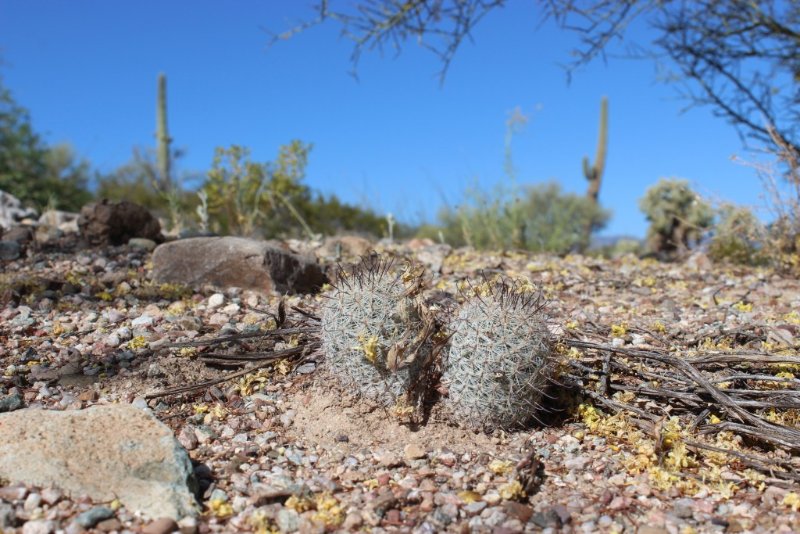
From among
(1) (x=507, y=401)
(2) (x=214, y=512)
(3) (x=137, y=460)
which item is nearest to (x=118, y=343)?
(3) (x=137, y=460)

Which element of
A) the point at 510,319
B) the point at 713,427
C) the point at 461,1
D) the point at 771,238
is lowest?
the point at 713,427

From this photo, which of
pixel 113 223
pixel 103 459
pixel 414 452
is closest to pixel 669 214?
pixel 113 223

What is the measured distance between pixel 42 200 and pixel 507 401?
1264 centimetres

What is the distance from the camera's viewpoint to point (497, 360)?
123 inches

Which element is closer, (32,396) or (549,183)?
(32,396)

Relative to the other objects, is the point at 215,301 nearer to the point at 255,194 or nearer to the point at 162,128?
the point at 255,194

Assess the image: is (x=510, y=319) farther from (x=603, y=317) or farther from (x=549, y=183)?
(x=549, y=183)

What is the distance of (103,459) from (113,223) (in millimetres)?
4651

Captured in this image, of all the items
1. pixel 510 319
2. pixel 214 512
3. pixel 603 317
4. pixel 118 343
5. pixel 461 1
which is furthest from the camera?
pixel 461 1

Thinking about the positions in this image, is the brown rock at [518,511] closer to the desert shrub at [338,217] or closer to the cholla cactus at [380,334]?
the cholla cactus at [380,334]

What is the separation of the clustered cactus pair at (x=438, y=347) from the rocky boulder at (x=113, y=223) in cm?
436

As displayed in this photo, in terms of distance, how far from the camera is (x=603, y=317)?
484cm

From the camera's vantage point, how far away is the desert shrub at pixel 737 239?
7156mm

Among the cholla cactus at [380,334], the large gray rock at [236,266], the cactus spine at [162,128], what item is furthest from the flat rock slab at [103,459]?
the cactus spine at [162,128]
